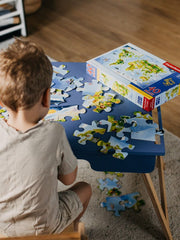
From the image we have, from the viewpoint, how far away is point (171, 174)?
194 cm

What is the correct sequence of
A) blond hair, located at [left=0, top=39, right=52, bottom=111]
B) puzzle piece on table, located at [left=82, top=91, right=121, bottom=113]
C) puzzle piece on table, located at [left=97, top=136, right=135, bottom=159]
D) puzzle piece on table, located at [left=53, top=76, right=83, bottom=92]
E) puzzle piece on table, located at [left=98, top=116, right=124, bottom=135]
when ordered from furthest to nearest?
puzzle piece on table, located at [left=53, top=76, right=83, bottom=92]
puzzle piece on table, located at [left=82, top=91, right=121, bottom=113]
puzzle piece on table, located at [left=98, top=116, right=124, bottom=135]
puzzle piece on table, located at [left=97, top=136, right=135, bottom=159]
blond hair, located at [left=0, top=39, right=52, bottom=111]

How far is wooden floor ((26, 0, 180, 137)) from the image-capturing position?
10.3ft

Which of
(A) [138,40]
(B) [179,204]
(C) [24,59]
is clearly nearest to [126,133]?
(C) [24,59]

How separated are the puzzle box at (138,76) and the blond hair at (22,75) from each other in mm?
571

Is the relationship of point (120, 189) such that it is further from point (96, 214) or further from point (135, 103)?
point (135, 103)

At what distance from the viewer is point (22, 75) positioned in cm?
96

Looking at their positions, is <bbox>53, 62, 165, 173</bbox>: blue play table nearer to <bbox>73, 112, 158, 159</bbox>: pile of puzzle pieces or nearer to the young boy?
<bbox>73, 112, 158, 159</bbox>: pile of puzzle pieces

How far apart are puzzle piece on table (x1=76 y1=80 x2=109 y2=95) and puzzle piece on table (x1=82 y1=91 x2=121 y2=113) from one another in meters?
0.02

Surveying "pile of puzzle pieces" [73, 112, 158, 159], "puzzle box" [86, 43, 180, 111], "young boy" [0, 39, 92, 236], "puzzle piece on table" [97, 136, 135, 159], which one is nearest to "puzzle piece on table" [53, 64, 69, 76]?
"puzzle box" [86, 43, 180, 111]

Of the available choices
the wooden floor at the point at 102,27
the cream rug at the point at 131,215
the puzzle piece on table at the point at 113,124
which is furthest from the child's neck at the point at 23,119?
the wooden floor at the point at 102,27

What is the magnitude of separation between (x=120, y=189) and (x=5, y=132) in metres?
1.00

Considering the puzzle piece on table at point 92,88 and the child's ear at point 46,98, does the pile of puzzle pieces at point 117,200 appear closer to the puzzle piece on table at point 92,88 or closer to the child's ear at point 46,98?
the puzzle piece on table at point 92,88

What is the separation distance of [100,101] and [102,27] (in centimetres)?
216

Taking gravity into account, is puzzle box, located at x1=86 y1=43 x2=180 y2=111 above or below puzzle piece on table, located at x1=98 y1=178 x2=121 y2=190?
above
